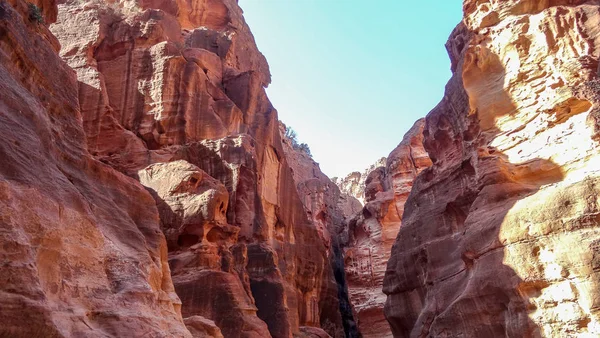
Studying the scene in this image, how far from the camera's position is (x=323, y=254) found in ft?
108

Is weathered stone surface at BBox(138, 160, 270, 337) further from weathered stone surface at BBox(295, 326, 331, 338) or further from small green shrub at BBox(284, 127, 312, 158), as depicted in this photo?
small green shrub at BBox(284, 127, 312, 158)

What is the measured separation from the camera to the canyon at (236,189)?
29.4 feet

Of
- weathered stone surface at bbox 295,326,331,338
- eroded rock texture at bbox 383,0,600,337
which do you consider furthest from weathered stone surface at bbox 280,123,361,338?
eroded rock texture at bbox 383,0,600,337

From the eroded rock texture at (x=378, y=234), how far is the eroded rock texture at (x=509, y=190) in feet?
48.8

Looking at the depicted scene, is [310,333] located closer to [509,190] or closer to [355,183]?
[509,190]

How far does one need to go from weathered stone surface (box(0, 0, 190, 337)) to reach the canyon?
0.13 feet

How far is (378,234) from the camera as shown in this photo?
42406 millimetres

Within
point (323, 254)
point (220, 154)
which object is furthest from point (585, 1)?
point (323, 254)

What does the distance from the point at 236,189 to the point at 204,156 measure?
2.28m

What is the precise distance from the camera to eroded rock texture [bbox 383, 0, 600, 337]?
568 inches

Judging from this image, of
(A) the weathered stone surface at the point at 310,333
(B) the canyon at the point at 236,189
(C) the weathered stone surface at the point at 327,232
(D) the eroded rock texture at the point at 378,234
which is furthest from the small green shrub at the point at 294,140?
(A) the weathered stone surface at the point at 310,333

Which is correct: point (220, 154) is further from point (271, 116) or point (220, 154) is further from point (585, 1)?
point (585, 1)

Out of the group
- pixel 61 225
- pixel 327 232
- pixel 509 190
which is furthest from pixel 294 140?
pixel 61 225

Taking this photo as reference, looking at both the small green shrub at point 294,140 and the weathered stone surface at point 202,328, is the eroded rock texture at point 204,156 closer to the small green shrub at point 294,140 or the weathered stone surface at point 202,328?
the weathered stone surface at point 202,328
